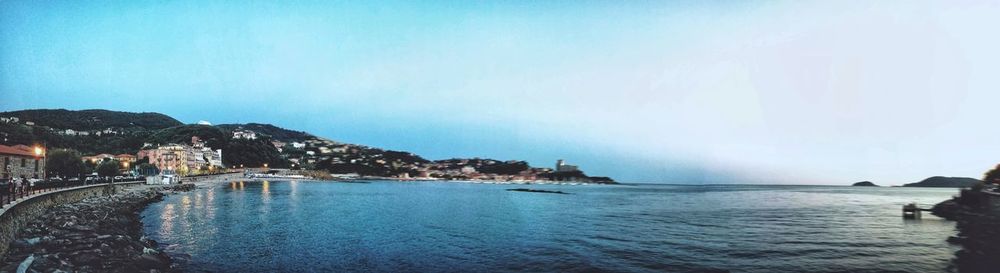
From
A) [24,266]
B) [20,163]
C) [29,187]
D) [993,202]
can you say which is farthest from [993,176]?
[20,163]

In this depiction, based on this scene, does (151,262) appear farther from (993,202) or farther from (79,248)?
(993,202)

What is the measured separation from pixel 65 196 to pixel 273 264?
2967cm

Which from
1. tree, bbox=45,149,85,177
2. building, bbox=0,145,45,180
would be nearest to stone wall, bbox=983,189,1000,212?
building, bbox=0,145,45,180

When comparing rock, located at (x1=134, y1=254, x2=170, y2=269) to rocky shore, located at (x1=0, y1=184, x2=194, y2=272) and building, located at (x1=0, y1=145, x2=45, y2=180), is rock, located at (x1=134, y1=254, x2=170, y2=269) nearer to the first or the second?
rocky shore, located at (x1=0, y1=184, x2=194, y2=272)

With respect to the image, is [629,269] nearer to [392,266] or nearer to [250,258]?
[392,266]

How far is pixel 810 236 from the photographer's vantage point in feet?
115

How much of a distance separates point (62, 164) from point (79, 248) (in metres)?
84.2

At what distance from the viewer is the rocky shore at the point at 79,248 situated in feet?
55.4

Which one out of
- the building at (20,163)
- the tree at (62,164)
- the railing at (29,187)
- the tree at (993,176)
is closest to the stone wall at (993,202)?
the tree at (993,176)

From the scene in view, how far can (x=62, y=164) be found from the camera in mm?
84000

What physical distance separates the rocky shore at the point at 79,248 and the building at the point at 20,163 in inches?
2063

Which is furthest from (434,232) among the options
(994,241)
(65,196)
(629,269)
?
(994,241)

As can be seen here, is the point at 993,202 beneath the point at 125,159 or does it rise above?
beneath

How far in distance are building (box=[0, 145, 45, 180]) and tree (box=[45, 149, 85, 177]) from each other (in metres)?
3.98
